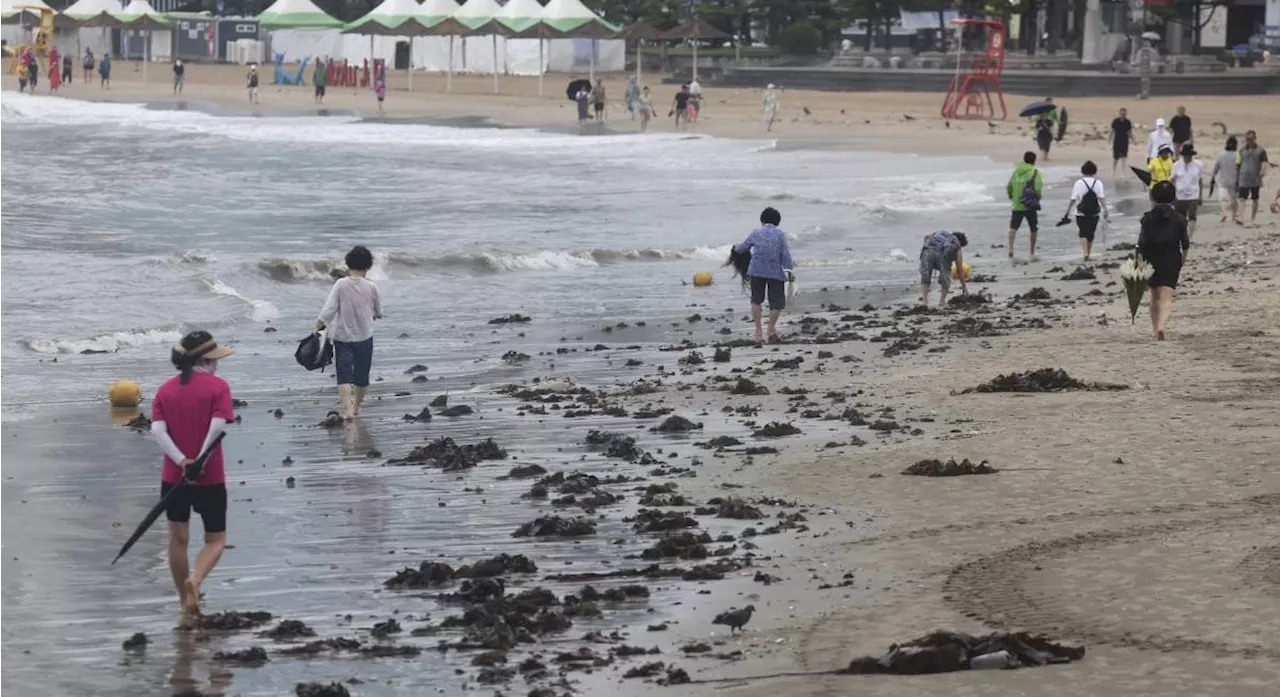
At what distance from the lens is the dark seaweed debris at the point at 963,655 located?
7.50 metres

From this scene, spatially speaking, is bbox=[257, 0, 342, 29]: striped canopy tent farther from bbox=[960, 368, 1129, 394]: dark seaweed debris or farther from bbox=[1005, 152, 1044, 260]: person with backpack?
bbox=[960, 368, 1129, 394]: dark seaweed debris

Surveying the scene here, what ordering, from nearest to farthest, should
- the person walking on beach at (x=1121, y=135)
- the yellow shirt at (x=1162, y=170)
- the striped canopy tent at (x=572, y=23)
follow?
the yellow shirt at (x=1162, y=170) → the person walking on beach at (x=1121, y=135) → the striped canopy tent at (x=572, y=23)

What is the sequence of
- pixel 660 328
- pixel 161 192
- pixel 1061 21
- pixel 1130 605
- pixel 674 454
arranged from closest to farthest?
pixel 1130 605, pixel 674 454, pixel 660 328, pixel 161 192, pixel 1061 21

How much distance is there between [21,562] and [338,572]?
1.65 metres

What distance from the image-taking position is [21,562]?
397 inches

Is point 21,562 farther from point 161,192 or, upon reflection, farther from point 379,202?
point 161,192

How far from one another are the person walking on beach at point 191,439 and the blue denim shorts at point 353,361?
5747mm

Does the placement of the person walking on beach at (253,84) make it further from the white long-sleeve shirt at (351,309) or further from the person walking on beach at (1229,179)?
the white long-sleeve shirt at (351,309)

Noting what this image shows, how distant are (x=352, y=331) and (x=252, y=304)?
336 inches

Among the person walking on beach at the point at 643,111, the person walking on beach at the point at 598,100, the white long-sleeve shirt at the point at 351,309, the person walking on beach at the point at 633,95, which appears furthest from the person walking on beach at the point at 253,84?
the white long-sleeve shirt at the point at 351,309

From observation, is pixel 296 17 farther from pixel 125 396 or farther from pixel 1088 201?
pixel 125 396

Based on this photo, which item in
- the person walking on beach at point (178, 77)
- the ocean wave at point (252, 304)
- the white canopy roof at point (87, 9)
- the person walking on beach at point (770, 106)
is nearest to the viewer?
the ocean wave at point (252, 304)

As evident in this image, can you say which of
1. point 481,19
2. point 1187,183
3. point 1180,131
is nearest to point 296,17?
point 481,19

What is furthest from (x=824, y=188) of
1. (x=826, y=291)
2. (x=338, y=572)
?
(x=338, y=572)
